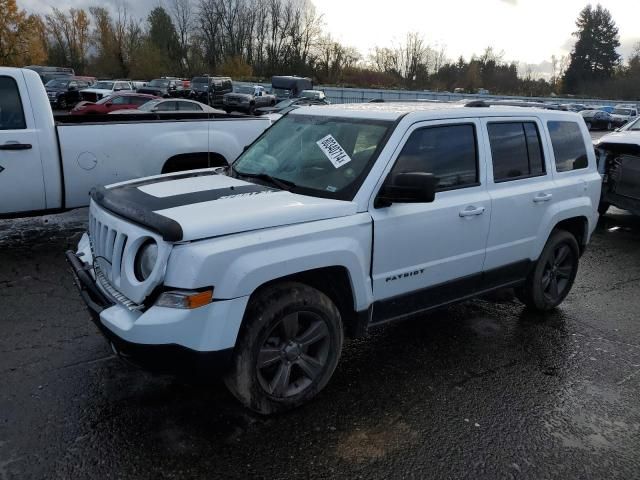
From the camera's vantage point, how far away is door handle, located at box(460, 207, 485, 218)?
3.82 m

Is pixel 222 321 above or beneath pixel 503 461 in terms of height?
above

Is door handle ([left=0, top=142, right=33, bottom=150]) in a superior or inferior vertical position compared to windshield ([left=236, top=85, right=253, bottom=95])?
inferior

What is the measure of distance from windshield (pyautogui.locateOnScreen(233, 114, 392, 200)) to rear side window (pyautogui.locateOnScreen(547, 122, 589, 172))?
1860mm

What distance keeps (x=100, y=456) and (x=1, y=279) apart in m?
3.22

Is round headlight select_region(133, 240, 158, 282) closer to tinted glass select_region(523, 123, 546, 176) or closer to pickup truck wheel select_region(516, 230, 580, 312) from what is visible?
tinted glass select_region(523, 123, 546, 176)

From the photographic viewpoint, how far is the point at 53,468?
8.91 feet

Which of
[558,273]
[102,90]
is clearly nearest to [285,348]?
[558,273]

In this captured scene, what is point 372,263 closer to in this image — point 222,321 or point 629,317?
point 222,321

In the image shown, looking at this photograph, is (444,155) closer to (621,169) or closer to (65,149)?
(65,149)

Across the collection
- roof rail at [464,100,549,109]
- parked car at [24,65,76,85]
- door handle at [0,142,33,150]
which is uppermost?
parked car at [24,65,76,85]

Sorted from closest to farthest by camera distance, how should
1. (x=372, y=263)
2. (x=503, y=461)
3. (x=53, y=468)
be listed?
(x=53, y=468), (x=503, y=461), (x=372, y=263)

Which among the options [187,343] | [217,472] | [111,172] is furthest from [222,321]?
[111,172]

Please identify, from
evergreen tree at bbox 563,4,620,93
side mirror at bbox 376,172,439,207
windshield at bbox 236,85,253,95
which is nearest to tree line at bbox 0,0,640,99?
evergreen tree at bbox 563,4,620,93

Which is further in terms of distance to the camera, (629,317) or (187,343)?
(629,317)
